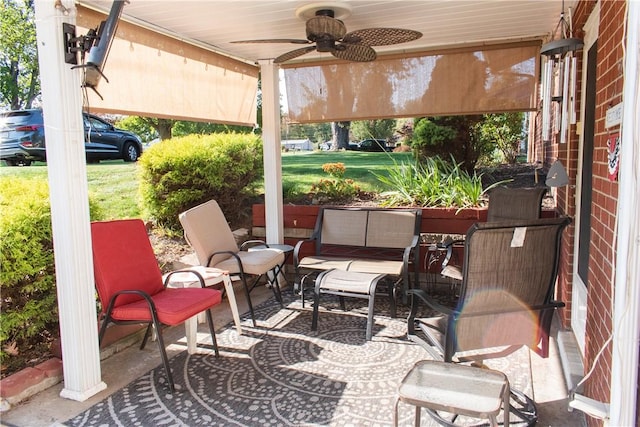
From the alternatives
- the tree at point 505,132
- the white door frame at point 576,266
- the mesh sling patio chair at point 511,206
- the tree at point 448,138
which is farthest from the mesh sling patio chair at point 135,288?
the tree at point 505,132

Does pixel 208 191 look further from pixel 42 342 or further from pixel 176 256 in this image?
pixel 42 342

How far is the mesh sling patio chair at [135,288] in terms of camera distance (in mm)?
3051

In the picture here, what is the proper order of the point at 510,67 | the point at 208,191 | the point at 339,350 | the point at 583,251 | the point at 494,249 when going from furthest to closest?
the point at 208,191 → the point at 510,67 → the point at 339,350 → the point at 583,251 → the point at 494,249

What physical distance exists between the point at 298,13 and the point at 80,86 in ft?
5.54

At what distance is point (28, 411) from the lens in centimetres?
274

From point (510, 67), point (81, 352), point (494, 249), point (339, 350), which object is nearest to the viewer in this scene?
point (494, 249)

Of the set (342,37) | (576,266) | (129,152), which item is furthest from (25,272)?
(129,152)

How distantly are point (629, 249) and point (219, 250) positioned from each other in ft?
11.9

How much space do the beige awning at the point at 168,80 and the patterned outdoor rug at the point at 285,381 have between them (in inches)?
73.4

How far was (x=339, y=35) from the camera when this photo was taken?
3.33 meters

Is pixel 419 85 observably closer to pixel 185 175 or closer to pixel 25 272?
pixel 185 175

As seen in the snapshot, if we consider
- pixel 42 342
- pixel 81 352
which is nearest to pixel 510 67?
pixel 81 352

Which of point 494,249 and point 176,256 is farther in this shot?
point 176,256

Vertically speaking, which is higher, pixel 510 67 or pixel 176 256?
pixel 510 67
